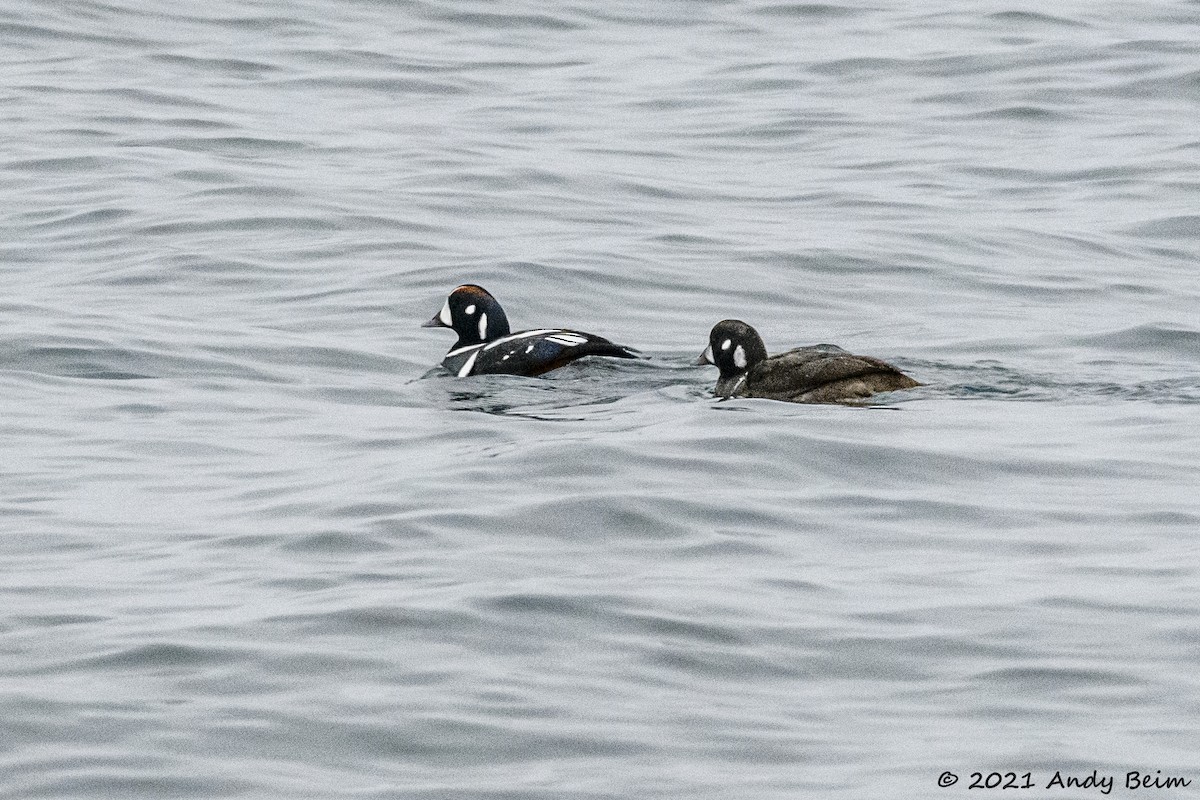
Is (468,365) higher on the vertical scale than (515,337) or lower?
lower

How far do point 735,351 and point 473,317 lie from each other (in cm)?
207

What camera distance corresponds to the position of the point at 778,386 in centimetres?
1180

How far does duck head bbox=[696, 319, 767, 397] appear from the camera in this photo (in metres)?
12.3

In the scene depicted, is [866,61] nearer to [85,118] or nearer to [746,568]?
[85,118]

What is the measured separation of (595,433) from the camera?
1102 cm

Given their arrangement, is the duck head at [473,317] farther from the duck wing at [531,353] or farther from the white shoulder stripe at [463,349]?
the duck wing at [531,353]

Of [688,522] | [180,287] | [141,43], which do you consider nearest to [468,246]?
[180,287]

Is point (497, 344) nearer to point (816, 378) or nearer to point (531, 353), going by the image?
point (531, 353)

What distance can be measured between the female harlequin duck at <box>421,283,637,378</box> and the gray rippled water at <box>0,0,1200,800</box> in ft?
0.79

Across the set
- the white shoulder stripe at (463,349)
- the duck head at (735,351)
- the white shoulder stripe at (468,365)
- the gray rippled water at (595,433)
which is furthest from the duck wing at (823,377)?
the white shoulder stripe at (463,349)

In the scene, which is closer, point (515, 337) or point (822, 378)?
point (822, 378)

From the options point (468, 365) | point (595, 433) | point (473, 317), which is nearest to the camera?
point (595, 433)

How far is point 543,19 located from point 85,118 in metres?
7.44

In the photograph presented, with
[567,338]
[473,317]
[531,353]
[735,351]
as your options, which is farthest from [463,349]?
[735,351]
